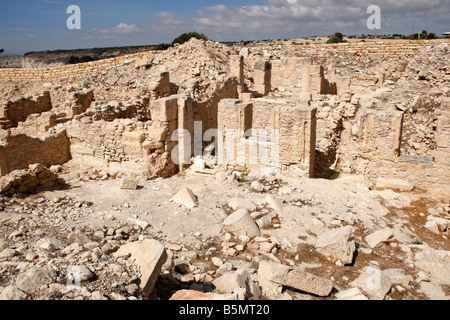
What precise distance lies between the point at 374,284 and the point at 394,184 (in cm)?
405

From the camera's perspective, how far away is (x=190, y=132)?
9445mm

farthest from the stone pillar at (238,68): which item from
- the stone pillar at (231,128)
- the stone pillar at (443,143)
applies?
the stone pillar at (443,143)

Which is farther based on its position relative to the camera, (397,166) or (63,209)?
(397,166)

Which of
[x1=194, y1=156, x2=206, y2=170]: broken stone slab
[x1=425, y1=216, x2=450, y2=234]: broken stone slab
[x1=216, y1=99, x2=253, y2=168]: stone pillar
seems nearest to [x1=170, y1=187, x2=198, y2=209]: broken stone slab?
[x1=194, y1=156, x2=206, y2=170]: broken stone slab

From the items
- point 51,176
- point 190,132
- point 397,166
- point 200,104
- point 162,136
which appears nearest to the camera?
point 51,176

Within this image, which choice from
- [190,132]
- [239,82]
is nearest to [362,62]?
[239,82]

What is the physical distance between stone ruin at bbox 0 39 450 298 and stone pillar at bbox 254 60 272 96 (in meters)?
0.04

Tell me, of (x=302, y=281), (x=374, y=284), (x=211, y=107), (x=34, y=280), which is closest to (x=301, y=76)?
(x=211, y=107)

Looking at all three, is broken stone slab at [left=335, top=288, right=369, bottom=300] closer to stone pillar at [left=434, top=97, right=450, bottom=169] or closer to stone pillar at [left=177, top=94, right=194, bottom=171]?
stone pillar at [left=434, top=97, right=450, bottom=169]

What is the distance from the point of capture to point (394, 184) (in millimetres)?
7719

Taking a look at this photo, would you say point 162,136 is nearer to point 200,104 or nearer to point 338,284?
point 200,104

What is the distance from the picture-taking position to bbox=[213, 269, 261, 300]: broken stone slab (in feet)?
12.9

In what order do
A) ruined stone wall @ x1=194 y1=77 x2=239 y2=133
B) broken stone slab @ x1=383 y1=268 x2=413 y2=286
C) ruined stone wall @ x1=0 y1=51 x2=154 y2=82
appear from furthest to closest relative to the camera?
ruined stone wall @ x1=0 y1=51 x2=154 y2=82 → ruined stone wall @ x1=194 y1=77 x2=239 y2=133 → broken stone slab @ x1=383 y1=268 x2=413 y2=286

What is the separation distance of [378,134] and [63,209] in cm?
697
